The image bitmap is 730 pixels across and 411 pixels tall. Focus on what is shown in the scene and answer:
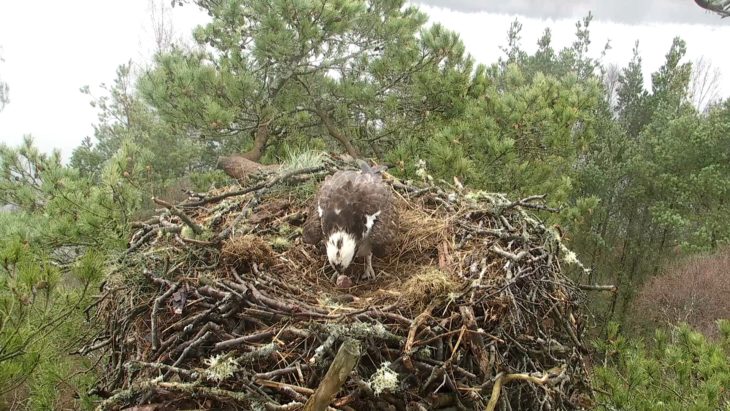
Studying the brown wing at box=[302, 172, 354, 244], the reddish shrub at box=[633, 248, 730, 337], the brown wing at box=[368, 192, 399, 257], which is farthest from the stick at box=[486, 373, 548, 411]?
the reddish shrub at box=[633, 248, 730, 337]

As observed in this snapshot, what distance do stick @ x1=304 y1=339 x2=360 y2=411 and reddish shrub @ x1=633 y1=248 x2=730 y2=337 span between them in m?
11.9

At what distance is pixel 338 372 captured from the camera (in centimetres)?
182

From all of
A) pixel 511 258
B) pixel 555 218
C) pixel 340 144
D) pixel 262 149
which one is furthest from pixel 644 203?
pixel 511 258

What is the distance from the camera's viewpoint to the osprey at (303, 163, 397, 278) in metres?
3.17

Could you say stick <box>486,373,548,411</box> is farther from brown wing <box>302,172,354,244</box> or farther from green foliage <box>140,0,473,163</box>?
green foliage <box>140,0,473,163</box>

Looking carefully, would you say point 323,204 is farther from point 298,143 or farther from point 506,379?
point 298,143

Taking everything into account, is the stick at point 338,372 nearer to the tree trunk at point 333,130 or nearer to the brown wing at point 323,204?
the brown wing at point 323,204

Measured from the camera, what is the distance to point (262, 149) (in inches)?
221

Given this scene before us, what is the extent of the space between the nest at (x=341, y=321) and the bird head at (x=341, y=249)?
0.49 feet

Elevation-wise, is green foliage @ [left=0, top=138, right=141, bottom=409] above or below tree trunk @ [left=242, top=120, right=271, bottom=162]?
below

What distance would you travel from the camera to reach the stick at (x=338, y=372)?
179 cm

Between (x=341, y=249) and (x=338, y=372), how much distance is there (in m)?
1.34

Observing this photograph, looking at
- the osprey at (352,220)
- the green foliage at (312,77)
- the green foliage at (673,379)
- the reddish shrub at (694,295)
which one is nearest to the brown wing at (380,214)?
the osprey at (352,220)

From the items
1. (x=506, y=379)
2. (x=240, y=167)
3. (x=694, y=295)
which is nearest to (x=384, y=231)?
(x=506, y=379)
